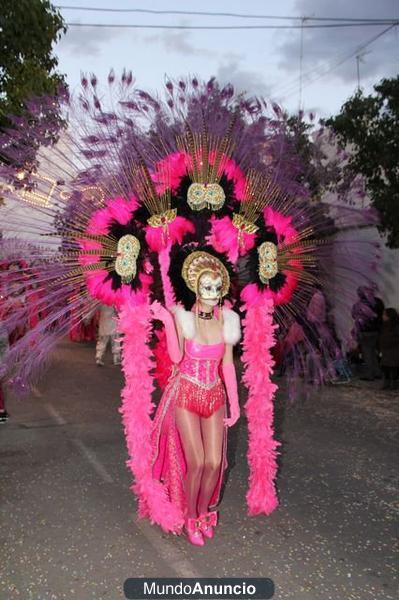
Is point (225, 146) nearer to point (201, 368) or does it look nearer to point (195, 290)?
point (195, 290)

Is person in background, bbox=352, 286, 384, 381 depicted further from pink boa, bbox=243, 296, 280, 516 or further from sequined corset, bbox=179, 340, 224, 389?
sequined corset, bbox=179, 340, 224, 389

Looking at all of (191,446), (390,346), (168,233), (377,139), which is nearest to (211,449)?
(191,446)

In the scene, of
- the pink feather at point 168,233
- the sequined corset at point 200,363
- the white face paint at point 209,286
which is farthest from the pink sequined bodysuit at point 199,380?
the pink feather at point 168,233

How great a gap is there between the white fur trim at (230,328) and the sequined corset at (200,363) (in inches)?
3.7

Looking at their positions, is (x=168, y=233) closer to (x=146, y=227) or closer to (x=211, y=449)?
(x=146, y=227)

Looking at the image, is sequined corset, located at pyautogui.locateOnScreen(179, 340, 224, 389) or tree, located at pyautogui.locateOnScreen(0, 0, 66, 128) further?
tree, located at pyautogui.locateOnScreen(0, 0, 66, 128)

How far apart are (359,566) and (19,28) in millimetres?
9326

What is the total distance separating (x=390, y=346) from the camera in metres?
9.70

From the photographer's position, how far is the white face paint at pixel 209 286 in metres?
3.88

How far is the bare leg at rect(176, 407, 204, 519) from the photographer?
13.0 feet

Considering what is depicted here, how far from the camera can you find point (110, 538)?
13.3 feet

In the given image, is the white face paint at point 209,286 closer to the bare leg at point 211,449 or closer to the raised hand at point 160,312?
the raised hand at point 160,312

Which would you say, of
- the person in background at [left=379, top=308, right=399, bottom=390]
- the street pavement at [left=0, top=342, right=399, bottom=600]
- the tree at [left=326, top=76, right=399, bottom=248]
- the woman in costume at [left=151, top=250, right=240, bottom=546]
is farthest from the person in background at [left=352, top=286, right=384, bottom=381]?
the woman in costume at [left=151, top=250, right=240, bottom=546]

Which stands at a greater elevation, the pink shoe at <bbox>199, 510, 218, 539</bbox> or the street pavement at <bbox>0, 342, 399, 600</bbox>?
the pink shoe at <bbox>199, 510, 218, 539</bbox>
